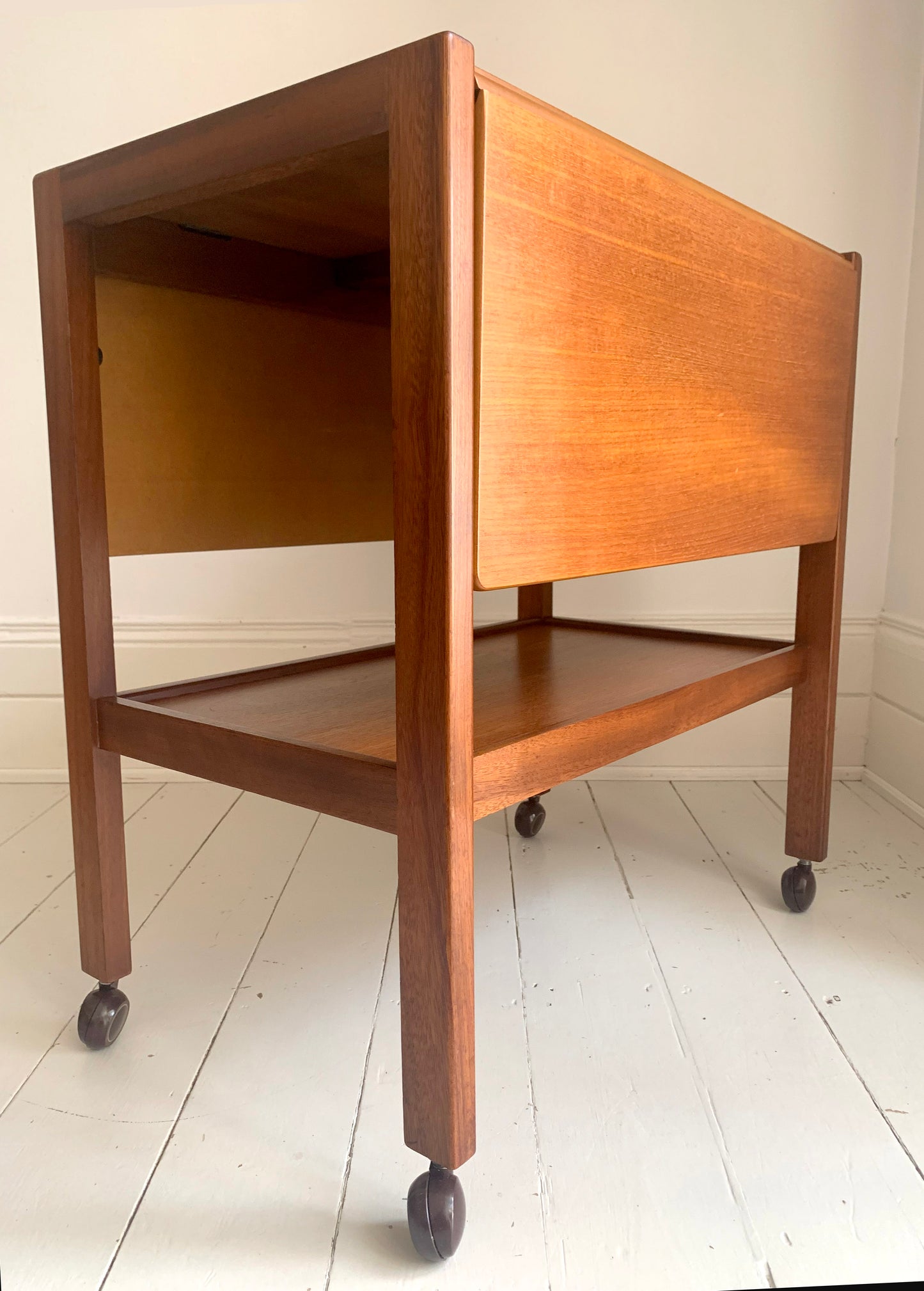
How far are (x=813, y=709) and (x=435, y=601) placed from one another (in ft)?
2.65

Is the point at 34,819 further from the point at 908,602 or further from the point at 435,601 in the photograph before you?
the point at 908,602

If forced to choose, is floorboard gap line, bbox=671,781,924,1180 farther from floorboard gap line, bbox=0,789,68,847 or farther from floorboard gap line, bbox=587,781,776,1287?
floorboard gap line, bbox=0,789,68,847

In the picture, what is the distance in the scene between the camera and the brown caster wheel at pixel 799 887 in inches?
50.4

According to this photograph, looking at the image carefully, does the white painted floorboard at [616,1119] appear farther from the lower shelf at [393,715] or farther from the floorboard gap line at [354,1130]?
the lower shelf at [393,715]

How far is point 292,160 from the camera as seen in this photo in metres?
0.72

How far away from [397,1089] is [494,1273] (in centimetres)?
23

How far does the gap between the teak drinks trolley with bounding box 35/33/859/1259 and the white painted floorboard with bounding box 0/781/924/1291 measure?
81 mm

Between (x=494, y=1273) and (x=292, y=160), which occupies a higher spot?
(x=292, y=160)

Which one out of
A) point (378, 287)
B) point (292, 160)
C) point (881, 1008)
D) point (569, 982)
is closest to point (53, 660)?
point (378, 287)

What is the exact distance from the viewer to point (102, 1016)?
0.98m

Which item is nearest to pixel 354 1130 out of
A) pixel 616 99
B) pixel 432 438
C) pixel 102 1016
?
pixel 102 1016

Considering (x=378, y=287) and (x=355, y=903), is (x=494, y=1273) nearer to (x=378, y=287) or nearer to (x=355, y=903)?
(x=355, y=903)

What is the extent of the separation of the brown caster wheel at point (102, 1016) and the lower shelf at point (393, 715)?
0.26 metres

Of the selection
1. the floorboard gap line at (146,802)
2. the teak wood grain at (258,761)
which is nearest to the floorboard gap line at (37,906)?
the floorboard gap line at (146,802)
